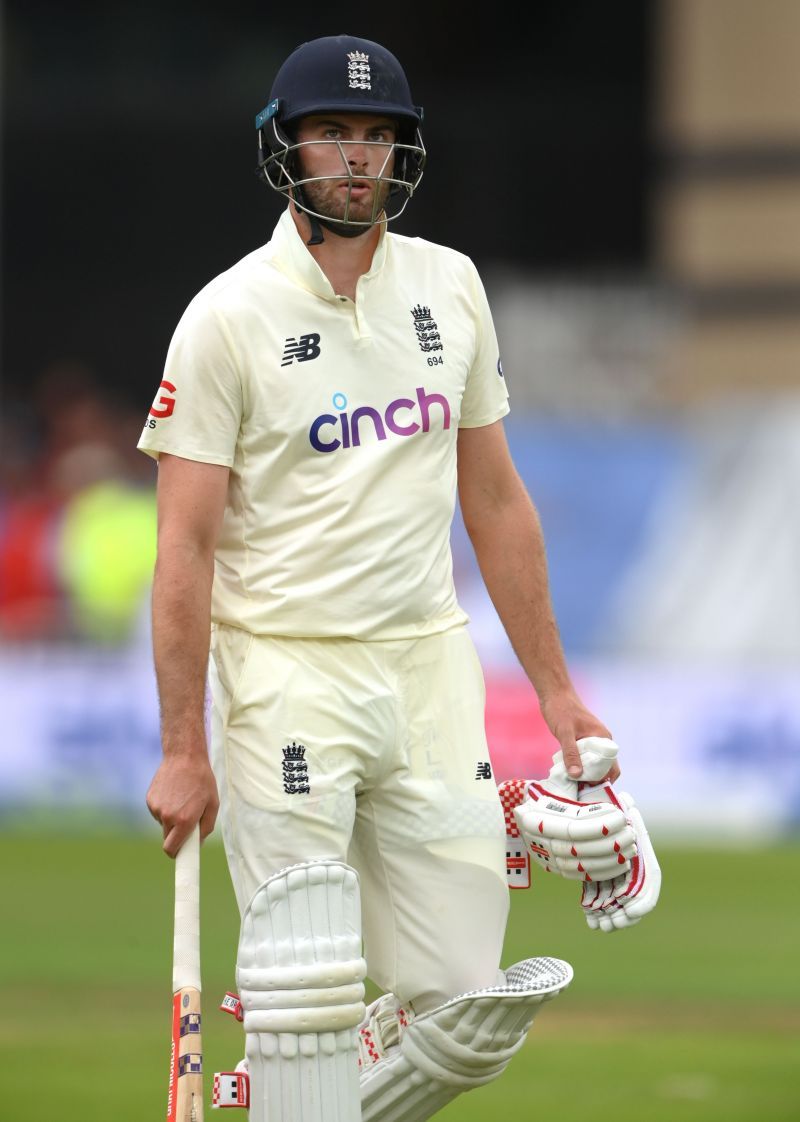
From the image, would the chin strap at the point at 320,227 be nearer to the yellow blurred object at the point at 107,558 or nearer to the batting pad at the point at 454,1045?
the batting pad at the point at 454,1045

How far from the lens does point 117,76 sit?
20.2 metres

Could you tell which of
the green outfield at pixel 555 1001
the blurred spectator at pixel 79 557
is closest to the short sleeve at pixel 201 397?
the green outfield at pixel 555 1001

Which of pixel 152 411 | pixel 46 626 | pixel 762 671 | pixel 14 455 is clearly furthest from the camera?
pixel 14 455

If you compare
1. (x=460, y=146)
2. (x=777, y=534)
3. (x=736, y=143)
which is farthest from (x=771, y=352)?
(x=777, y=534)

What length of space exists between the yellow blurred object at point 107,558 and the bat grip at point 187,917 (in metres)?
8.67

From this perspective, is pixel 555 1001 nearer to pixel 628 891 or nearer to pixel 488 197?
pixel 628 891

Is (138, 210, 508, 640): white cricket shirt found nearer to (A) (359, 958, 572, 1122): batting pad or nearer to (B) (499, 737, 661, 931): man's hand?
(B) (499, 737, 661, 931): man's hand

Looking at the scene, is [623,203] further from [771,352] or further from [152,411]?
[152,411]

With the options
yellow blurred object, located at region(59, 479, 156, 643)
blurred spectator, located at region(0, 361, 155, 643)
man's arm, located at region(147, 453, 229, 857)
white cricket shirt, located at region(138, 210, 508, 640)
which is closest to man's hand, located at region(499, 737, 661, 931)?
white cricket shirt, located at region(138, 210, 508, 640)

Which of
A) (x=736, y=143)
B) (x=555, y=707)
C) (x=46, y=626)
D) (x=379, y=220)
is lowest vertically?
(x=555, y=707)

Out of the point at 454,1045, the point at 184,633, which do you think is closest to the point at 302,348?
the point at 184,633

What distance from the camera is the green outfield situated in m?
5.86

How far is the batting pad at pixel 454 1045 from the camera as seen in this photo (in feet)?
13.5

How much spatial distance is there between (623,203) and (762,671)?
31.7ft
